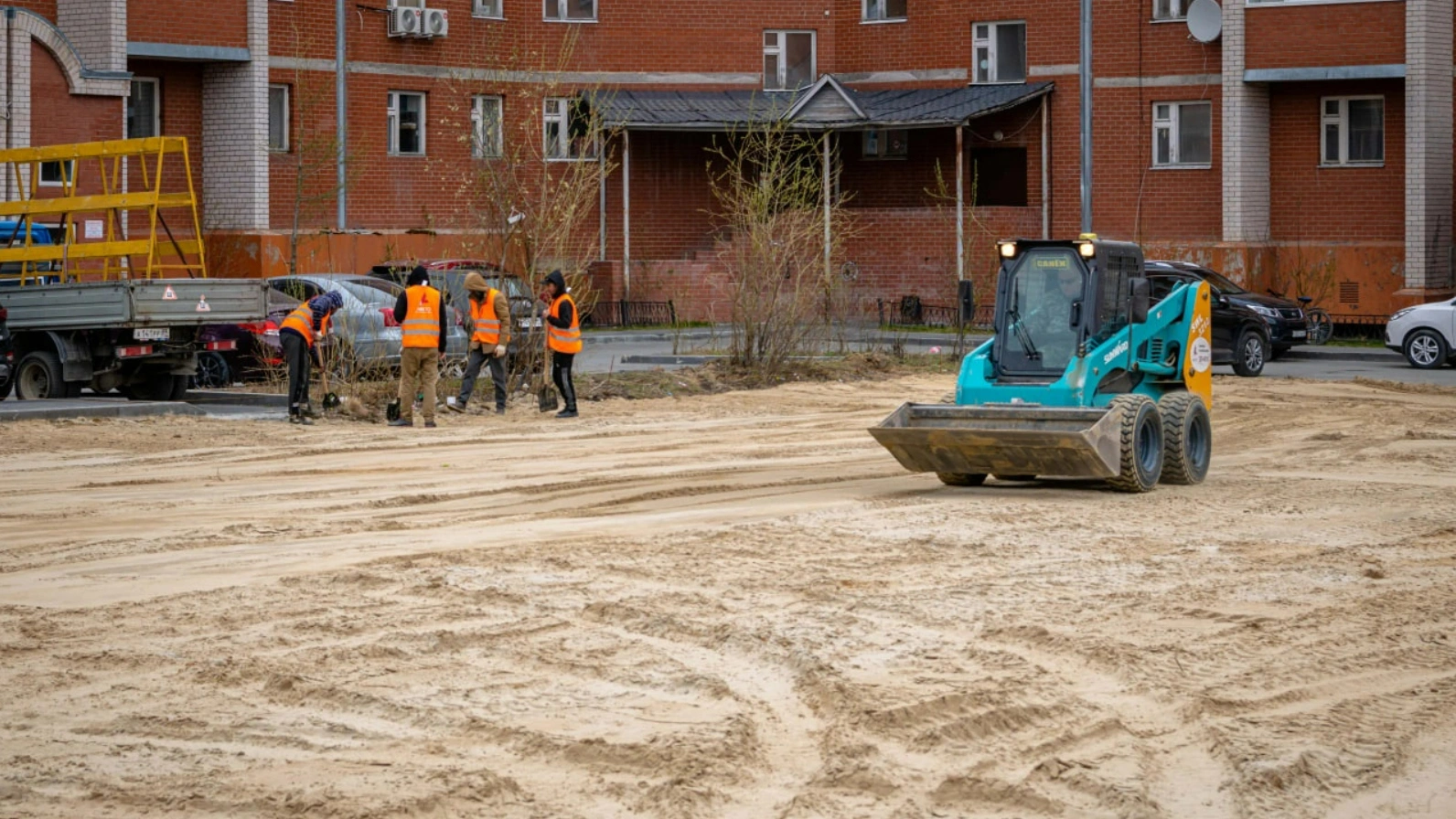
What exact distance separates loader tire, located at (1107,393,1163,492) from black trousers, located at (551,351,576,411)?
768 centimetres

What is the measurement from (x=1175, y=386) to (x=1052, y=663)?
790 cm

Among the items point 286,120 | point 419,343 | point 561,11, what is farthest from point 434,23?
point 419,343

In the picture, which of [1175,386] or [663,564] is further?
[1175,386]

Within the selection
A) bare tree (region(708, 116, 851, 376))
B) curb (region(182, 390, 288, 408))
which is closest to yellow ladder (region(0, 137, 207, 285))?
curb (region(182, 390, 288, 408))

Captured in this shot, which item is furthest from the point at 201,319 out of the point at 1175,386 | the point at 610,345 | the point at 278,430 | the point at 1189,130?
the point at 1189,130

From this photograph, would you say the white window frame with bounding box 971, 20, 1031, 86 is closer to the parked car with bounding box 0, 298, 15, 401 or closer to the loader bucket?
the parked car with bounding box 0, 298, 15, 401

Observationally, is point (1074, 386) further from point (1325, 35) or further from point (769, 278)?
point (1325, 35)

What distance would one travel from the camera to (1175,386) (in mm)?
17312

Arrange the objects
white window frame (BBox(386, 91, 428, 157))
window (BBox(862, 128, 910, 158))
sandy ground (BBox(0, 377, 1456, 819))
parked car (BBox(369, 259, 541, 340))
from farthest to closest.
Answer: window (BBox(862, 128, 910, 158))
white window frame (BBox(386, 91, 428, 157))
parked car (BBox(369, 259, 541, 340))
sandy ground (BBox(0, 377, 1456, 819))

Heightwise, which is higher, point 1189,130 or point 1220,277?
point 1189,130

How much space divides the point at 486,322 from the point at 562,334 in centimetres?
94

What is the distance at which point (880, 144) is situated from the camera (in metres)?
43.2

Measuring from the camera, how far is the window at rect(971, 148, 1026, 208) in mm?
42562

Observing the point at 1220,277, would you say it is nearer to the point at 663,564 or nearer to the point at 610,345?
the point at 610,345
